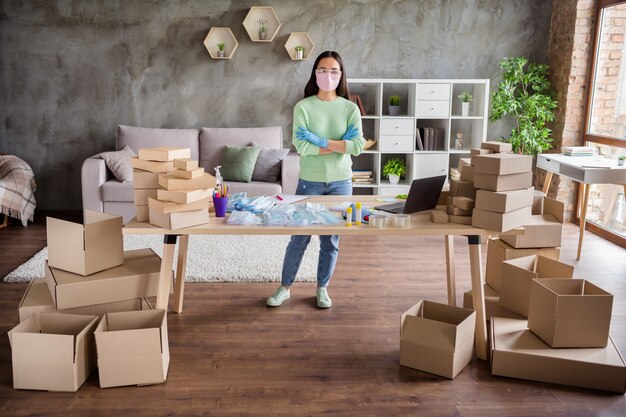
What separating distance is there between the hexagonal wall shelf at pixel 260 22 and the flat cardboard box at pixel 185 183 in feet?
11.8

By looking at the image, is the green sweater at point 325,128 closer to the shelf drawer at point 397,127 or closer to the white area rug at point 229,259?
the white area rug at point 229,259

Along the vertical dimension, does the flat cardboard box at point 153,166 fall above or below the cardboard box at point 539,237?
above

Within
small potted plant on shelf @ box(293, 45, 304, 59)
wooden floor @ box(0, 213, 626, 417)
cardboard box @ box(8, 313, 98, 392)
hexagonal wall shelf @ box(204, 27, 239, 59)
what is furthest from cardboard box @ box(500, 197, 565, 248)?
hexagonal wall shelf @ box(204, 27, 239, 59)

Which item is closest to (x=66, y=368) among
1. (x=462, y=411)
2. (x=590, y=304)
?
(x=462, y=411)

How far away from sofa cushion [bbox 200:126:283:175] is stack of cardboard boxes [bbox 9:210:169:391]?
114 inches

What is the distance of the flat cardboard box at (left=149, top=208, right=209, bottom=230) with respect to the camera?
2549mm

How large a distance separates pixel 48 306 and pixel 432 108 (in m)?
4.24

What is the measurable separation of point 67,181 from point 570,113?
205 inches

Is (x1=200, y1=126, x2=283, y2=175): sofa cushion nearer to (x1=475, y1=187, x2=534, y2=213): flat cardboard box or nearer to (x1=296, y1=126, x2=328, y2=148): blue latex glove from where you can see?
(x1=296, y1=126, x2=328, y2=148): blue latex glove

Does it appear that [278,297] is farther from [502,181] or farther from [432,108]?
[432,108]

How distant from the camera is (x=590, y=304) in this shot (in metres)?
2.55

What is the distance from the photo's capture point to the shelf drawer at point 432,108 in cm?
583

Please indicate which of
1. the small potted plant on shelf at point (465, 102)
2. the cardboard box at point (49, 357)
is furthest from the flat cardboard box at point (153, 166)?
the small potted plant on shelf at point (465, 102)

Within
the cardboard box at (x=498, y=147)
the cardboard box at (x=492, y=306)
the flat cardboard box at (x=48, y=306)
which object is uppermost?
the cardboard box at (x=498, y=147)
